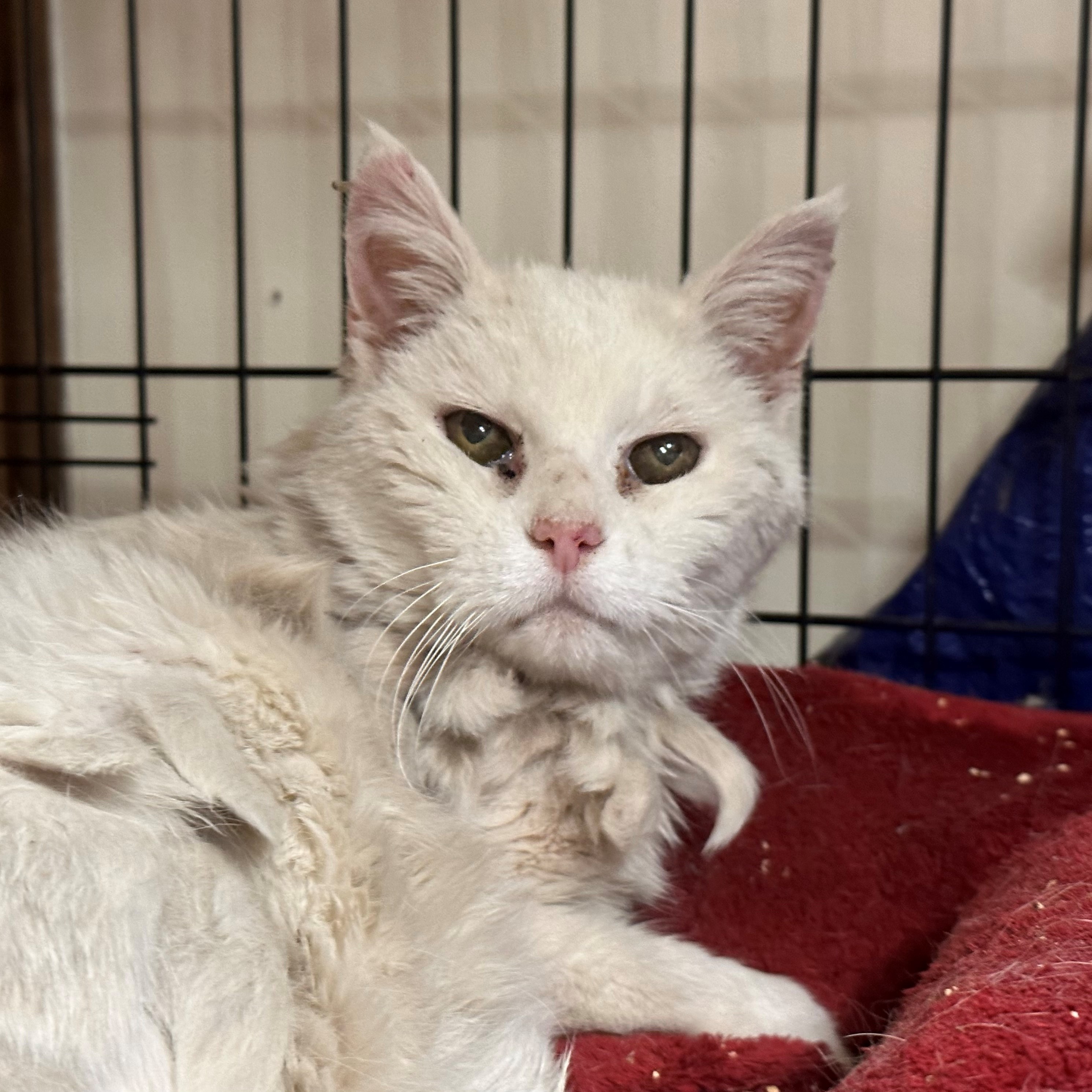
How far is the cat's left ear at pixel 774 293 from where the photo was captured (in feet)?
3.84

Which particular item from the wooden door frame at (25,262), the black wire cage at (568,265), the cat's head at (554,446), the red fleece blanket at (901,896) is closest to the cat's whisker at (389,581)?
the cat's head at (554,446)

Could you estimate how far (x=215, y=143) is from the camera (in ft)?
7.71

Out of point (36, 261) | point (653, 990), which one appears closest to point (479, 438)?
point (653, 990)

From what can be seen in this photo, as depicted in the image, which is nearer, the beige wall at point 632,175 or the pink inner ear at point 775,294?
the pink inner ear at point 775,294

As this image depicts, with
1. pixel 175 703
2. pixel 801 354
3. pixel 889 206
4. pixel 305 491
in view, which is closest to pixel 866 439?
pixel 889 206

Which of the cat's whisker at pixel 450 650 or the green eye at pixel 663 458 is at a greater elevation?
the green eye at pixel 663 458

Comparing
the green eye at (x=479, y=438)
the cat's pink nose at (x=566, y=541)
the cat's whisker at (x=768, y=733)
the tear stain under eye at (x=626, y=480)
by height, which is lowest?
the cat's whisker at (x=768, y=733)

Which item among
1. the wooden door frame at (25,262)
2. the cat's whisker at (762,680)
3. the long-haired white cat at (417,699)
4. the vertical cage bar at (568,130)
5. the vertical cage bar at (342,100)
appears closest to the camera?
the long-haired white cat at (417,699)

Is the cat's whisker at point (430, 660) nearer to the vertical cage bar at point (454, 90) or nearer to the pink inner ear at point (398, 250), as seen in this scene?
the pink inner ear at point (398, 250)

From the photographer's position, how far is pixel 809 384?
2.04m

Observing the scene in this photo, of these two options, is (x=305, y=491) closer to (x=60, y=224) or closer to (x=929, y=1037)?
(x=929, y=1037)

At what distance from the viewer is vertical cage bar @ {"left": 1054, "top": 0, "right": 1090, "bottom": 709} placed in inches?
71.1

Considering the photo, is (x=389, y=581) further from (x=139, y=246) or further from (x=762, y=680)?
(x=139, y=246)

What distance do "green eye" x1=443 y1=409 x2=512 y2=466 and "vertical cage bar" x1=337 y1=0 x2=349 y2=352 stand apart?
901 mm
